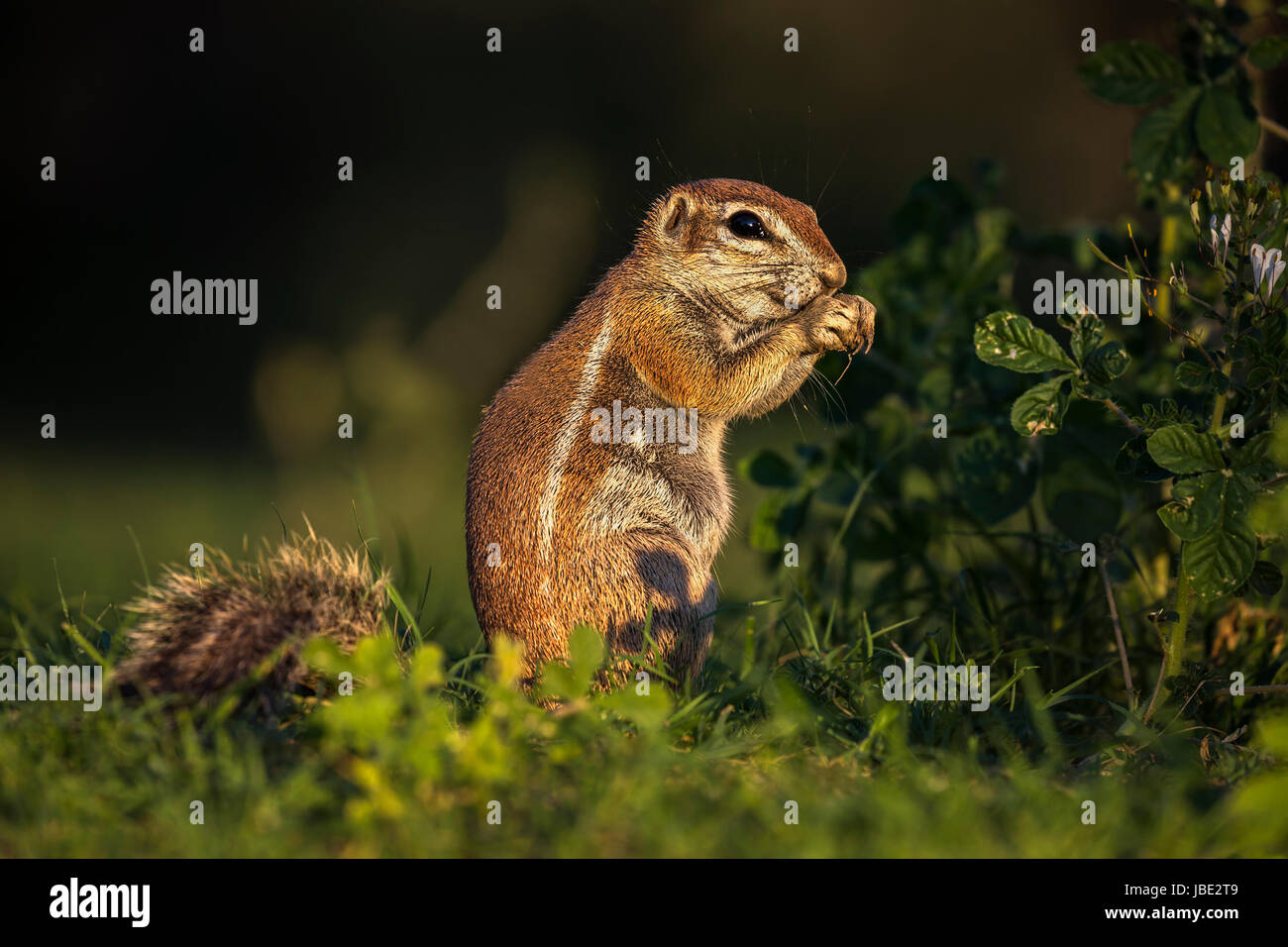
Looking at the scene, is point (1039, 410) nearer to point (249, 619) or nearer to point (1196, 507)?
point (1196, 507)

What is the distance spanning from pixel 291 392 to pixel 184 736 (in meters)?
5.95

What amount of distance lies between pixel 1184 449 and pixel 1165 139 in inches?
47.8

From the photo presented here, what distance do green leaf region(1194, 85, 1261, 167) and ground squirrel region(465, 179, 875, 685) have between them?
1187 mm

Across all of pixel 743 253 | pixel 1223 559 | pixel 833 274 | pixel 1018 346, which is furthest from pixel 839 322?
pixel 1223 559

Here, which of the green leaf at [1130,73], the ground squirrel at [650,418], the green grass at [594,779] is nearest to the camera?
the green grass at [594,779]

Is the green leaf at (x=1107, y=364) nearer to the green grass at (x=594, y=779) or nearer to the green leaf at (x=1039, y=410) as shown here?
the green leaf at (x=1039, y=410)

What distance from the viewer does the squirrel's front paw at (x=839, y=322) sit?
3791 millimetres

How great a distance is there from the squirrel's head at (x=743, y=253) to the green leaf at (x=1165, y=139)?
1041 millimetres

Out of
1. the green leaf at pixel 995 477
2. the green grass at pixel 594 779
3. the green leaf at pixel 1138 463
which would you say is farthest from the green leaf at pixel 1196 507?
the green leaf at pixel 995 477

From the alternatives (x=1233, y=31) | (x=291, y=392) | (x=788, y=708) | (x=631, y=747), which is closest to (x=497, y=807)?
(x=631, y=747)

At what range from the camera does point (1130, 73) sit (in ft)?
11.8

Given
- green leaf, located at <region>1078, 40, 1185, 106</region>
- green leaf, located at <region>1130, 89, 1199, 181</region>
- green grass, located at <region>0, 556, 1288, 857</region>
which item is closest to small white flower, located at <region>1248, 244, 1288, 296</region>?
green leaf, located at <region>1130, 89, 1199, 181</region>

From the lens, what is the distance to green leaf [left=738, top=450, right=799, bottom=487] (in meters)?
4.65
